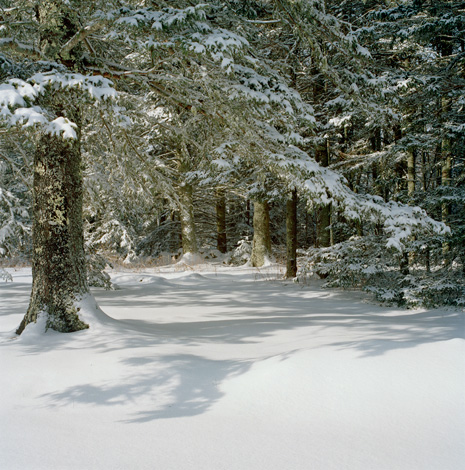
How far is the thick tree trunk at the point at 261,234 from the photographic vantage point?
53.1 feet

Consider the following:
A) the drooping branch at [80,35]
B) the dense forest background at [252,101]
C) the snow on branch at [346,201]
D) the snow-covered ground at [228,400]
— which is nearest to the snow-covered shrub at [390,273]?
the dense forest background at [252,101]

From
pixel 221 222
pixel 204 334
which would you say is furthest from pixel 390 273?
pixel 221 222

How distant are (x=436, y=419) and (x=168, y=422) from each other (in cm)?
210

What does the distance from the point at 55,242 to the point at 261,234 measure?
11342 mm

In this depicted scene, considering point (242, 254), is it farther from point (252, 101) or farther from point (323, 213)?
point (252, 101)

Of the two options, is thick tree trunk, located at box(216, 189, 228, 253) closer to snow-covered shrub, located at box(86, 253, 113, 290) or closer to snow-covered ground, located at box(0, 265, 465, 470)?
snow-covered shrub, located at box(86, 253, 113, 290)

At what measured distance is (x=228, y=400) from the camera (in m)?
3.67

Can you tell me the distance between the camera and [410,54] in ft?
35.7

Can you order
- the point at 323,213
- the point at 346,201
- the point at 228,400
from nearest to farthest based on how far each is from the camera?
the point at 228,400
the point at 346,201
the point at 323,213

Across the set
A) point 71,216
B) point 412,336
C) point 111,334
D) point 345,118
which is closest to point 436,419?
point 412,336

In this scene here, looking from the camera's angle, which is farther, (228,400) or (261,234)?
(261,234)

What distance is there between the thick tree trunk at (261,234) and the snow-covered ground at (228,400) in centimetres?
1011

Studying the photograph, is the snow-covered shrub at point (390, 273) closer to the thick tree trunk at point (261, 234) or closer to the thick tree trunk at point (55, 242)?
the thick tree trunk at point (261, 234)

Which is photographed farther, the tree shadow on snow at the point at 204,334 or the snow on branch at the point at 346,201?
the snow on branch at the point at 346,201
